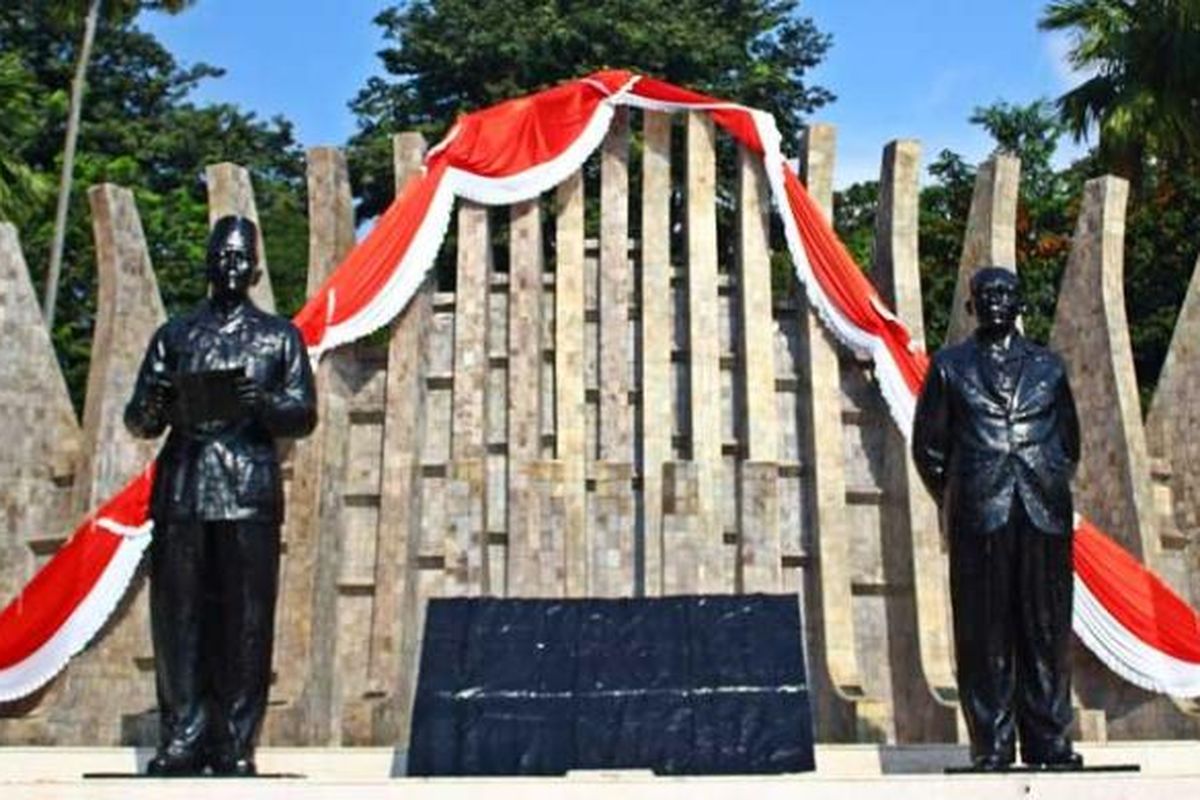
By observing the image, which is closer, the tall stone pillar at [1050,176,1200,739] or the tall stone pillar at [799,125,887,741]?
the tall stone pillar at [799,125,887,741]

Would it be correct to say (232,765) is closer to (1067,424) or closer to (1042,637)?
(1042,637)

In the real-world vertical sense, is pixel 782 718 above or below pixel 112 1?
below

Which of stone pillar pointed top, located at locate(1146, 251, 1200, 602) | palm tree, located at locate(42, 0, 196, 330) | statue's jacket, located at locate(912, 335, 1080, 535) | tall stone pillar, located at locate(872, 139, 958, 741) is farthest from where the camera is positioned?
palm tree, located at locate(42, 0, 196, 330)

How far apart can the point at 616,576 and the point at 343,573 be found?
2.45 meters

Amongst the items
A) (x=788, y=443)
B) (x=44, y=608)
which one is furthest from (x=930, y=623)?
(x=44, y=608)

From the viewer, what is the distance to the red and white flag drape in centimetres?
1418

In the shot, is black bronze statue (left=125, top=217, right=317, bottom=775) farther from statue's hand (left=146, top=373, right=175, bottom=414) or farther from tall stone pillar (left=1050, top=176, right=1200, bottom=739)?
tall stone pillar (left=1050, top=176, right=1200, bottom=739)

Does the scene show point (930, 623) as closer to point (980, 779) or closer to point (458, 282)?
point (458, 282)

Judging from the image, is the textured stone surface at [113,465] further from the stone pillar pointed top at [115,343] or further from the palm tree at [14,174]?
the palm tree at [14,174]

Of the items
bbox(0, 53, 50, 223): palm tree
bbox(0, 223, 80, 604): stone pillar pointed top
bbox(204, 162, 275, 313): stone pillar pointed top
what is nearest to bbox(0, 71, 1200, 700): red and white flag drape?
bbox(0, 223, 80, 604): stone pillar pointed top

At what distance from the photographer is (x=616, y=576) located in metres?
A: 14.8

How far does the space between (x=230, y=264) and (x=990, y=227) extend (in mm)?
9669

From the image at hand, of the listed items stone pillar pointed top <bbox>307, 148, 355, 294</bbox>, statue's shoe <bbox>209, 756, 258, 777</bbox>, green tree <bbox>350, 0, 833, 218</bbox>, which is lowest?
statue's shoe <bbox>209, 756, 258, 777</bbox>

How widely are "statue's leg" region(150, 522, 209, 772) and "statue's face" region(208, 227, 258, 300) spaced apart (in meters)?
1.06
